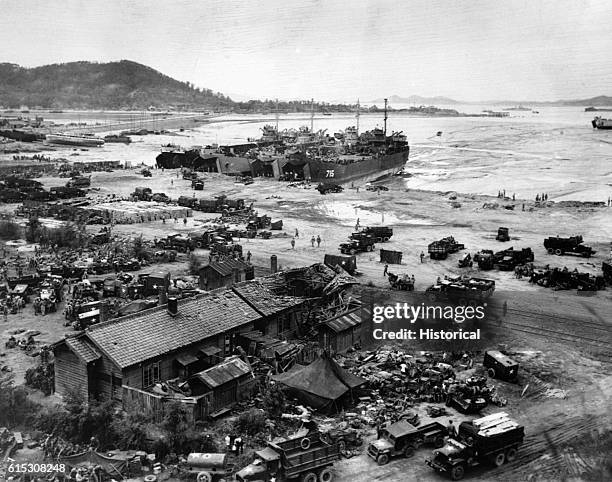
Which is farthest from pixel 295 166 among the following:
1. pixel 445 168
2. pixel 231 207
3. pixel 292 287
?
pixel 292 287

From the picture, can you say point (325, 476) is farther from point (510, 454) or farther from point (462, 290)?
point (462, 290)

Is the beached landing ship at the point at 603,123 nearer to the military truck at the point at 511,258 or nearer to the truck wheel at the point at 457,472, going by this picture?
the military truck at the point at 511,258

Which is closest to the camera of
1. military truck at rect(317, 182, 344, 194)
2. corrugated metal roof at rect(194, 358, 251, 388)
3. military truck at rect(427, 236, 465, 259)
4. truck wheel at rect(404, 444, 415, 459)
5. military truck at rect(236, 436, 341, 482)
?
military truck at rect(236, 436, 341, 482)

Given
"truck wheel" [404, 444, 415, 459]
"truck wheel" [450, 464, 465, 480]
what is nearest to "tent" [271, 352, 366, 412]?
"truck wheel" [404, 444, 415, 459]

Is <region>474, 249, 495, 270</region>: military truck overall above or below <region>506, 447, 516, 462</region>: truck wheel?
above

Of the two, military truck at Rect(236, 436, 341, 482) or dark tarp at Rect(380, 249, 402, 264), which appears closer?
military truck at Rect(236, 436, 341, 482)

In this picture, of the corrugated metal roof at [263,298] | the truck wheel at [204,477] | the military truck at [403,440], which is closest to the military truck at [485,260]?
the corrugated metal roof at [263,298]

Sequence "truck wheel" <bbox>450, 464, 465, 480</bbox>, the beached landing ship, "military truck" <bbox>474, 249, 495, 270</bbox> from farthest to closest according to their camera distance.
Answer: the beached landing ship, "military truck" <bbox>474, 249, 495, 270</bbox>, "truck wheel" <bbox>450, 464, 465, 480</bbox>

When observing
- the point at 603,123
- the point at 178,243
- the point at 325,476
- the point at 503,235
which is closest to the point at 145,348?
the point at 325,476

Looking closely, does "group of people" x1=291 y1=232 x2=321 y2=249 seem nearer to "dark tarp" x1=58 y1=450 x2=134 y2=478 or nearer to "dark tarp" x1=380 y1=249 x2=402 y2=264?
"dark tarp" x1=380 y1=249 x2=402 y2=264
